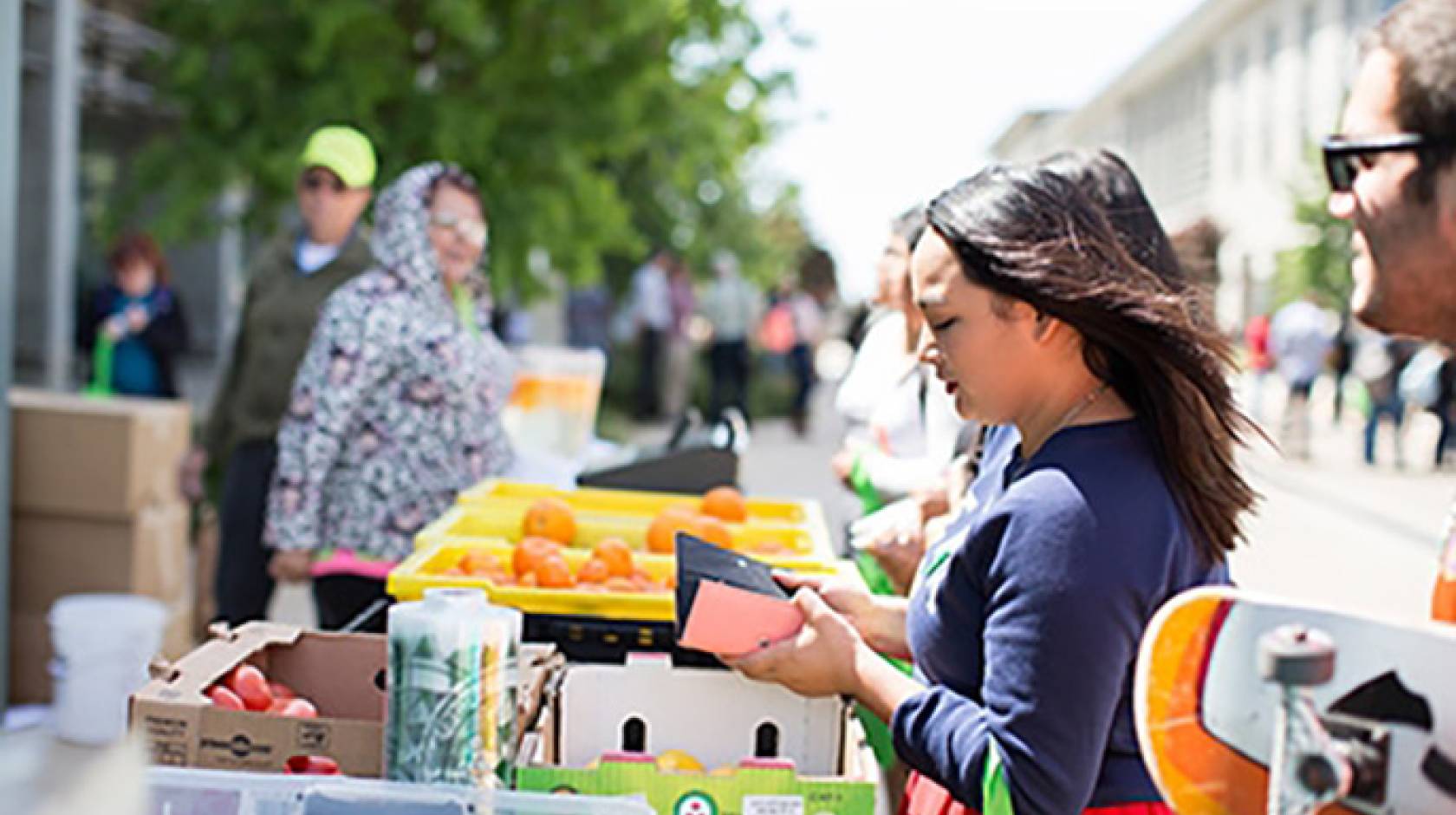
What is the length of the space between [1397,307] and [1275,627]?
70cm

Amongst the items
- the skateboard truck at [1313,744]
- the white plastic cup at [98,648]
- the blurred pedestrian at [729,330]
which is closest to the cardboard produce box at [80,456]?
the white plastic cup at [98,648]

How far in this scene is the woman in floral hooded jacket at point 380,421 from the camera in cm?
386

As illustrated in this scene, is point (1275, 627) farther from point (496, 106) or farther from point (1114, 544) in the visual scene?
point (496, 106)

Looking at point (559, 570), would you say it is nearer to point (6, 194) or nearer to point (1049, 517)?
point (1049, 517)

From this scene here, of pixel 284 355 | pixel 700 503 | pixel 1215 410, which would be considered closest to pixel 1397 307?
pixel 1215 410

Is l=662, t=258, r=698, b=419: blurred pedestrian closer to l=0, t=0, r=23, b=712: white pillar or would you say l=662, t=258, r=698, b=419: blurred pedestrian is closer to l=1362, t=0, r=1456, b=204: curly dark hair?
l=0, t=0, r=23, b=712: white pillar

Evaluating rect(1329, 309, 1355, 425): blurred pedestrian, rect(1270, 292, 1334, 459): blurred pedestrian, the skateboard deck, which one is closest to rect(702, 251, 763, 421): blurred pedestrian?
rect(1270, 292, 1334, 459): blurred pedestrian

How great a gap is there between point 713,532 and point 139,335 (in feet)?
16.5

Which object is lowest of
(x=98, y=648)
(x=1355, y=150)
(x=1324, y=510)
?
(x=98, y=648)

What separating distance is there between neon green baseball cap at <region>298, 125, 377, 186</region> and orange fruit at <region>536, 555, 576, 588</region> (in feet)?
→ 6.83

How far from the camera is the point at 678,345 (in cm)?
1706

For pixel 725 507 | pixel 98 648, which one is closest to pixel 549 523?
pixel 725 507

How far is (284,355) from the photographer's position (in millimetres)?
4652

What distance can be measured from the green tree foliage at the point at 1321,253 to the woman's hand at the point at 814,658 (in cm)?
2498
